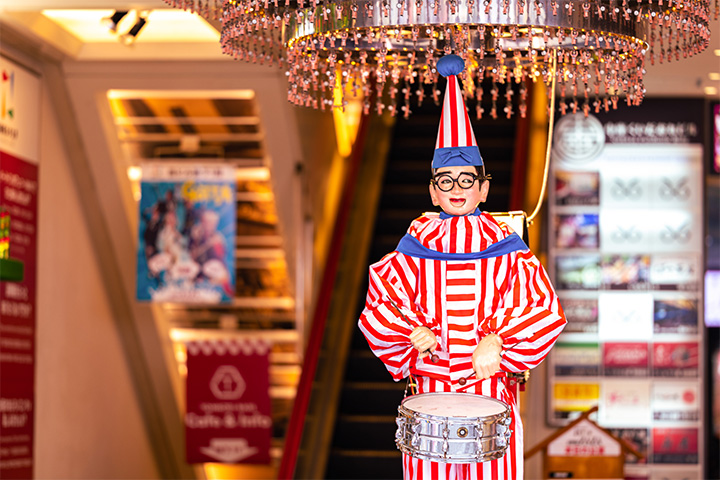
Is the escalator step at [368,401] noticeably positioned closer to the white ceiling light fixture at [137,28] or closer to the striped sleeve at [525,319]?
the white ceiling light fixture at [137,28]

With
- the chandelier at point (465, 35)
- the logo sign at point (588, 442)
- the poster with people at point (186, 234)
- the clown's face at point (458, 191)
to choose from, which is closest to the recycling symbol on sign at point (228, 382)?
the poster with people at point (186, 234)

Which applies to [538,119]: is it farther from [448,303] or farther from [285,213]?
[448,303]

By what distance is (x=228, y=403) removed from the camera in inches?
291

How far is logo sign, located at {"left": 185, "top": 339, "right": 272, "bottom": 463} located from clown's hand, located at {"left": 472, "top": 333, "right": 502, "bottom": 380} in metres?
4.50

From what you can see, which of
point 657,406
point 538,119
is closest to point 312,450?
point 657,406

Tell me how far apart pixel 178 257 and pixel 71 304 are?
0.81 metres

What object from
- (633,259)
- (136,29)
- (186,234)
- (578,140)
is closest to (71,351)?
(186,234)

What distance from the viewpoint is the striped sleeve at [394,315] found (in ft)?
10.4

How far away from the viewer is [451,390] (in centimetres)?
319

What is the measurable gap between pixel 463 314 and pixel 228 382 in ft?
14.8

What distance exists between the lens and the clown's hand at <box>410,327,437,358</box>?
307cm

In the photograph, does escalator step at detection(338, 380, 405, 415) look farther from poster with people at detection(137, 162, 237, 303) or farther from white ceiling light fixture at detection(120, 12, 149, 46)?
white ceiling light fixture at detection(120, 12, 149, 46)

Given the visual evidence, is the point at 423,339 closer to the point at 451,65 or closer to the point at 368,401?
the point at 451,65

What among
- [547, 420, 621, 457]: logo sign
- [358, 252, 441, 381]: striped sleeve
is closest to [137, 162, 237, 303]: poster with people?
[547, 420, 621, 457]: logo sign
